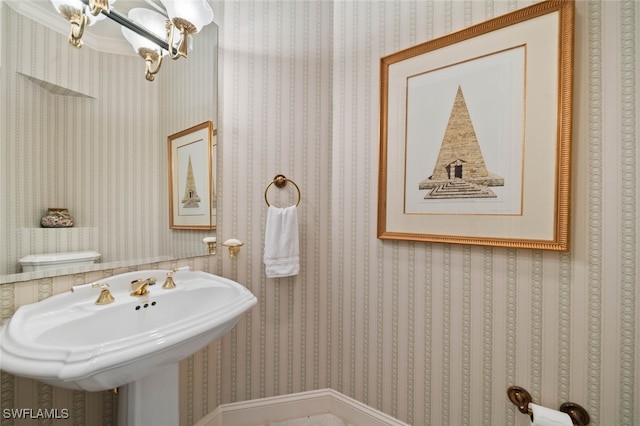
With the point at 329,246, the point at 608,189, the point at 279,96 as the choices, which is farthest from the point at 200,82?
the point at 608,189

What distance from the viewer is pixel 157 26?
1.09 meters

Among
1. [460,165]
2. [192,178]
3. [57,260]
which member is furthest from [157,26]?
[460,165]

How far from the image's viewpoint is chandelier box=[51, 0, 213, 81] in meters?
0.96

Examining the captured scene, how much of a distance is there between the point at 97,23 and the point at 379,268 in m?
1.49

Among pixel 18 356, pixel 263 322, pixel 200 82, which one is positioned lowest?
pixel 263 322

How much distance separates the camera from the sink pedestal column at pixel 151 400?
0.88 meters

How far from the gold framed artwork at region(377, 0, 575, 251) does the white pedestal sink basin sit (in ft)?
2.76

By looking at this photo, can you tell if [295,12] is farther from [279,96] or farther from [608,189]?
[608,189]

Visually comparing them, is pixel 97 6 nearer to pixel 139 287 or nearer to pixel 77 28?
pixel 77 28

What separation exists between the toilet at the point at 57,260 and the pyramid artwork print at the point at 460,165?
4.44 feet

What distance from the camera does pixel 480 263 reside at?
3.58 ft

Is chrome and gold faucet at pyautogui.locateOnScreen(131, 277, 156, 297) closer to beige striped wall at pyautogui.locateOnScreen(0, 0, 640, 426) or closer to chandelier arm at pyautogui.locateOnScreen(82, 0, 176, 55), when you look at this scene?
beige striped wall at pyautogui.locateOnScreen(0, 0, 640, 426)

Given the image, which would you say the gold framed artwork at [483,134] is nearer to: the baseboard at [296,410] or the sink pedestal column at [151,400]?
the baseboard at [296,410]

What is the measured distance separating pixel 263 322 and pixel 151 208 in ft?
2.53
